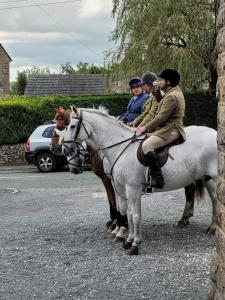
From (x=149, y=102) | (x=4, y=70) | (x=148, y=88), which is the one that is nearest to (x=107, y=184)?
(x=149, y=102)

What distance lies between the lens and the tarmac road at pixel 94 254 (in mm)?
6426

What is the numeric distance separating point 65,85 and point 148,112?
36470 millimetres

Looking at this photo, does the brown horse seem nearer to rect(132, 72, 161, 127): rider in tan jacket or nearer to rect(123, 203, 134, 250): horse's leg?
rect(123, 203, 134, 250): horse's leg

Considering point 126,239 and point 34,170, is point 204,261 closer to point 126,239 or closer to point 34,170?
point 126,239

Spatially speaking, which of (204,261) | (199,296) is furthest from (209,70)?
(199,296)

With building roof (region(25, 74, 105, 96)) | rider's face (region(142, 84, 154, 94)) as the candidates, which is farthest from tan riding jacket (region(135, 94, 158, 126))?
building roof (region(25, 74, 105, 96))

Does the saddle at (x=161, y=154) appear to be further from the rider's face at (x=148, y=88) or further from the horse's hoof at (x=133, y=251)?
the horse's hoof at (x=133, y=251)

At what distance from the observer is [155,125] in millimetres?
8086

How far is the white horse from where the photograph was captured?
820cm

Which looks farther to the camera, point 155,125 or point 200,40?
point 200,40

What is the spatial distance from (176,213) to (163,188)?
2776mm

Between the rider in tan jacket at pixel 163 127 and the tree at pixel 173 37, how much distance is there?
15865 mm

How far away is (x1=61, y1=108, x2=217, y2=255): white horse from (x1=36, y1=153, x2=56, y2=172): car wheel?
12749 mm

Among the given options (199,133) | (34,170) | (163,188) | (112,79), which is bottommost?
(34,170)
